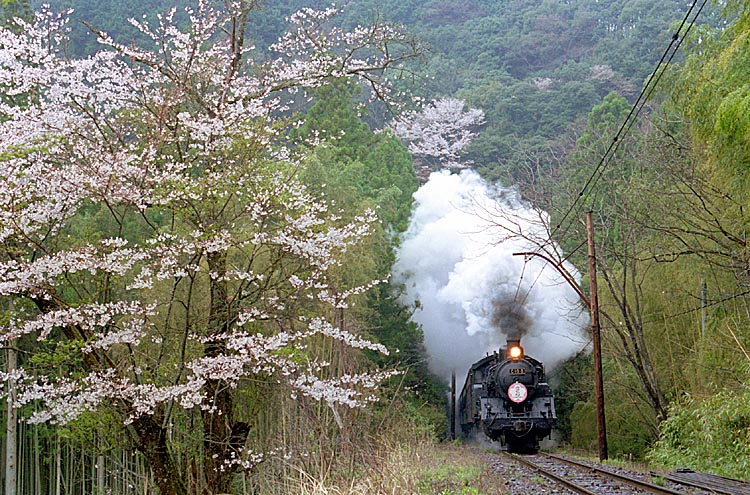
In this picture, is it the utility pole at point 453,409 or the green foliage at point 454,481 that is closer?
the green foliage at point 454,481

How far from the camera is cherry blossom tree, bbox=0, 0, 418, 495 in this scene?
7.54 m

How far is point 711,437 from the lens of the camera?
11031mm

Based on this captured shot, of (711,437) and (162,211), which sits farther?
(711,437)

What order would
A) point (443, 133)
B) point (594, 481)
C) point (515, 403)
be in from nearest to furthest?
point (594, 481) → point (515, 403) → point (443, 133)

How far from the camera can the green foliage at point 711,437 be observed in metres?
10.5

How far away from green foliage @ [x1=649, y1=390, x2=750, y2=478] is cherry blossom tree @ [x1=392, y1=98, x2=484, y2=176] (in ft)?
69.1

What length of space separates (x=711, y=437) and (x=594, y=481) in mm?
3053

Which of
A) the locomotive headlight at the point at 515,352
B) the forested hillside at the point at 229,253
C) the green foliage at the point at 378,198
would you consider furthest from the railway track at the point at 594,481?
the locomotive headlight at the point at 515,352

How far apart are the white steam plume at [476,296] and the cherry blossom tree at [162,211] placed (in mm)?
10444

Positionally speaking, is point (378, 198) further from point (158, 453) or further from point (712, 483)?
point (712, 483)

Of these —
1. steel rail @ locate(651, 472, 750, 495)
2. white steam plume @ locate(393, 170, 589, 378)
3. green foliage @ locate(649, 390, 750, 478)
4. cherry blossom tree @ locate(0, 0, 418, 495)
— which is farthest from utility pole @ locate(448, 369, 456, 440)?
cherry blossom tree @ locate(0, 0, 418, 495)

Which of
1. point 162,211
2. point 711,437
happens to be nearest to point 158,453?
point 162,211

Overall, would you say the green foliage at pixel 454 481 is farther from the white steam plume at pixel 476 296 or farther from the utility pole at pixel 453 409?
the utility pole at pixel 453 409

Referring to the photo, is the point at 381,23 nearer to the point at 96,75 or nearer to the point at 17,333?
the point at 96,75
